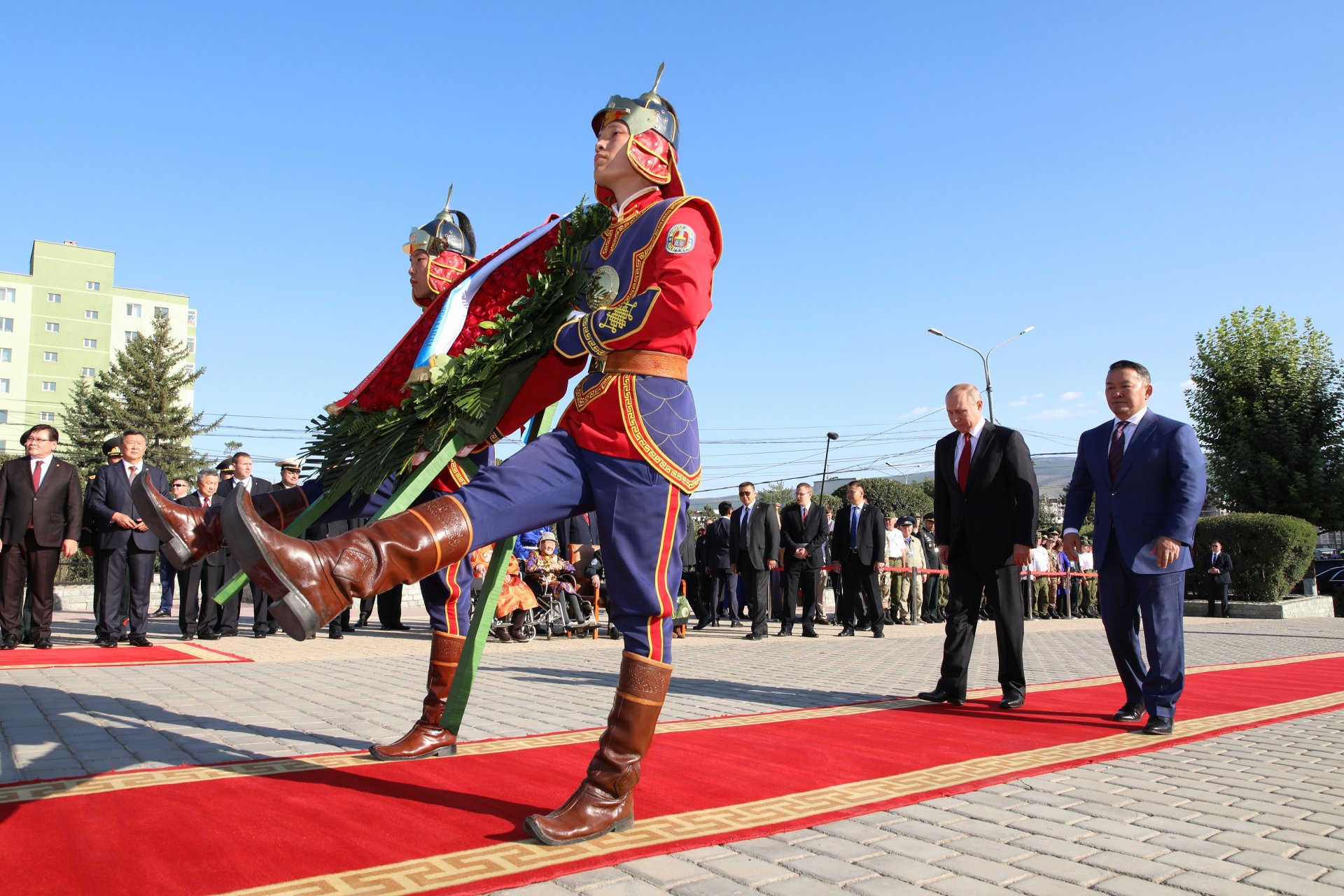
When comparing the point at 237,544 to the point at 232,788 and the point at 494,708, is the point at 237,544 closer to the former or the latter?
the point at 232,788

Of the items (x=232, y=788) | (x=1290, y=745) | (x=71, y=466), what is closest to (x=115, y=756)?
(x=232, y=788)

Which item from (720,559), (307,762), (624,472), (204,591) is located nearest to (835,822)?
(624,472)

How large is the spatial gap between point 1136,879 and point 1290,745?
9.22 feet

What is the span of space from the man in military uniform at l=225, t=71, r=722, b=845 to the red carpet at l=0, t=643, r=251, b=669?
19.7 feet

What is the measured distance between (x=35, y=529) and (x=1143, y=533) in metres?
9.15

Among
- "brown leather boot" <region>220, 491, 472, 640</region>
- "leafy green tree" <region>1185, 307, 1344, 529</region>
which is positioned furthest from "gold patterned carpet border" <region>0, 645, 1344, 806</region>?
"leafy green tree" <region>1185, 307, 1344, 529</region>

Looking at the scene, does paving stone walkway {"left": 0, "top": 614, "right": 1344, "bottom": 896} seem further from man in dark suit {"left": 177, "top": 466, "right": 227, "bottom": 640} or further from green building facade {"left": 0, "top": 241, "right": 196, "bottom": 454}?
green building facade {"left": 0, "top": 241, "right": 196, "bottom": 454}

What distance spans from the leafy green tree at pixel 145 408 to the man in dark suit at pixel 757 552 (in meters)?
38.6

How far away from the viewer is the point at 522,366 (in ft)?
10.9

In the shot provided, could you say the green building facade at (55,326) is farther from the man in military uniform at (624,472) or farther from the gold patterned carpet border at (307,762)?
the man in military uniform at (624,472)

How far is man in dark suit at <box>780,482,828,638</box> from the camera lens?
13.0 meters

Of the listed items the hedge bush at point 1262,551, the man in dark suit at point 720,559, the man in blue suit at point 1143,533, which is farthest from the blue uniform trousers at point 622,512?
the hedge bush at point 1262,551

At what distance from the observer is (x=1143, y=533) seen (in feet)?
18.0

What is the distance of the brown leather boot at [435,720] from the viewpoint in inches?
158
